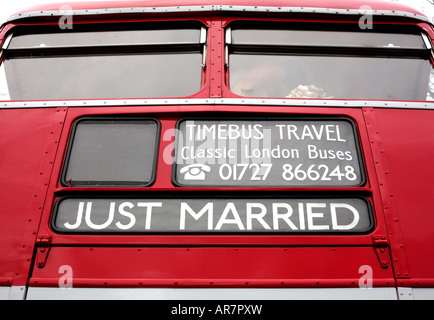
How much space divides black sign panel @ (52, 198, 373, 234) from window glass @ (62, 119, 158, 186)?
0.42ft

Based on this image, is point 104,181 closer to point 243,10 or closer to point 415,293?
point 243,10

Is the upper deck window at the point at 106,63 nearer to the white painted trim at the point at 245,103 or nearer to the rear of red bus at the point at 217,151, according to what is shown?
the rear of red bus at the point at 217,151

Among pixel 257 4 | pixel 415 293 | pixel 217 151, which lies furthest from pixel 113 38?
pixel 415 293

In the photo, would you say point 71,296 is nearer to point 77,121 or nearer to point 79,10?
point 77,121

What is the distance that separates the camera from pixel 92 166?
2092 millimetres

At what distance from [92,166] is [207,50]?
1044mm

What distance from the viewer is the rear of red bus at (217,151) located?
6.05 feet

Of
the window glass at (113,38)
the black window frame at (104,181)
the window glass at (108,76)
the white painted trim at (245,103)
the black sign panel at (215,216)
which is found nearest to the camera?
the black sign panel at (215,216)

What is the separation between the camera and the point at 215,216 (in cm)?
195

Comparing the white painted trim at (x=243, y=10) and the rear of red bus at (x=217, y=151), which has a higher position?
the white painted trim at (x=243, y=10)

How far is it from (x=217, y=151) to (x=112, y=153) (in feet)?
1.99

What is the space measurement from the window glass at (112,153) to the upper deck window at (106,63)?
28 cm

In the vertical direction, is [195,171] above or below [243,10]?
below

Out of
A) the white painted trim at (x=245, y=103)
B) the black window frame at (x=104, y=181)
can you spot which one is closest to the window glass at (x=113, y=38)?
the white painted trim at (x=245, y=103)
